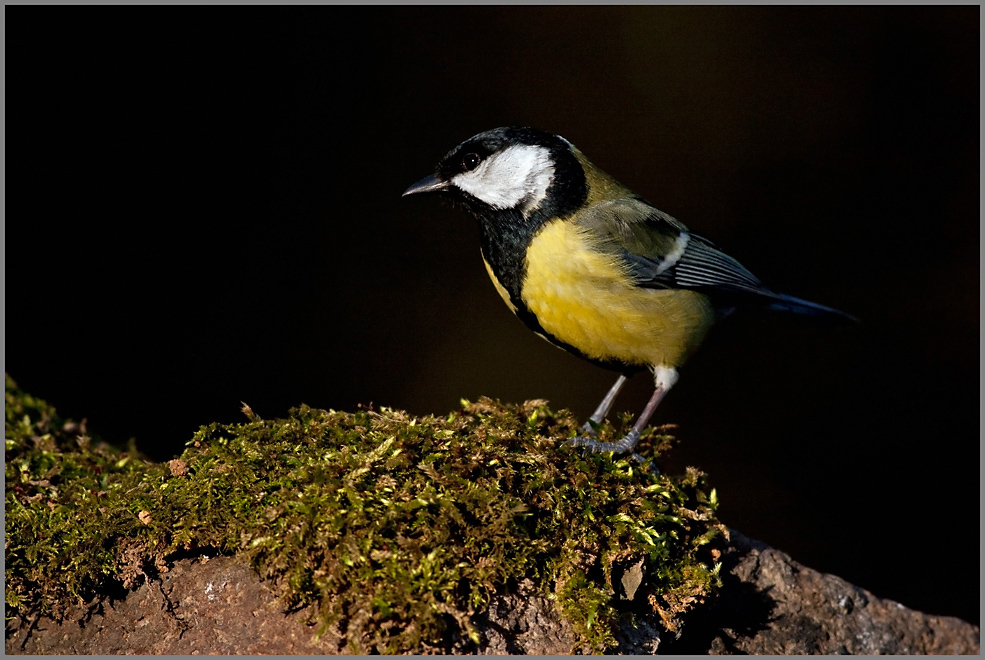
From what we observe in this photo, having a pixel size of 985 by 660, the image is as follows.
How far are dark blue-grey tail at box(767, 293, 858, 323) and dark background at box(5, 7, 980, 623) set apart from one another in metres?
1.86

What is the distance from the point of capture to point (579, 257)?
2.59 m

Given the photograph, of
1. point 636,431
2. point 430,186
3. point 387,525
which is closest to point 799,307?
point 636,431

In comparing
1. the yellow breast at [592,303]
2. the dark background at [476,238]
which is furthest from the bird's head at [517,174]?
the dark background at [476,238]

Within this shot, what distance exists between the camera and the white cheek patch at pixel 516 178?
Answer: 2.71 m

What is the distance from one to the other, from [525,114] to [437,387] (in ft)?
6.72

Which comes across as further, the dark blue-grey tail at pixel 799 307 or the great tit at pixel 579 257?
the dark blue-grey tail at pixel 799 307

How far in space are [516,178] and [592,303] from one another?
0.54 m

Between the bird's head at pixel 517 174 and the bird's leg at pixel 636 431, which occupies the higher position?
the bird's head at pixel 517 174

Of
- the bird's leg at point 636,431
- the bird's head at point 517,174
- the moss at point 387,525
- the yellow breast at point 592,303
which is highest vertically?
the bird's head at point 517,174

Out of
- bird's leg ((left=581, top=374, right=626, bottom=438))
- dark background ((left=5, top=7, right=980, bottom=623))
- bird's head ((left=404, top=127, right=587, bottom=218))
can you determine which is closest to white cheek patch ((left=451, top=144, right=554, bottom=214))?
bird's head ((left=404, top=127, right=587, bottom=218))

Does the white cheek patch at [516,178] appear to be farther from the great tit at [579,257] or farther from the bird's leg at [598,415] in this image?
the bird's leg at [598,415]

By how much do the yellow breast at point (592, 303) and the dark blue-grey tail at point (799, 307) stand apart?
0.69 meters

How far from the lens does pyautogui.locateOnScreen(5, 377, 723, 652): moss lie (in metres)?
Answer: 1.55

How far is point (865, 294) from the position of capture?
5566mm
